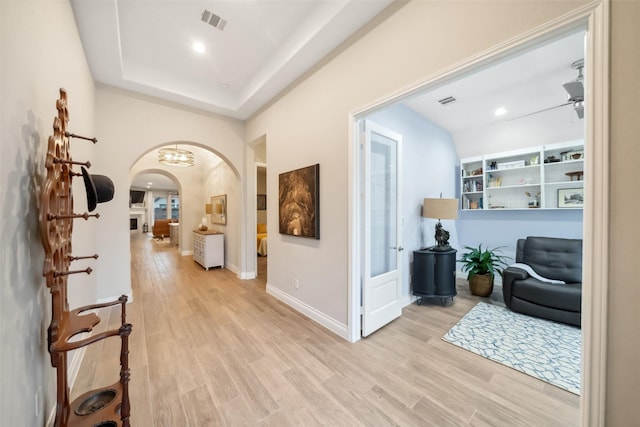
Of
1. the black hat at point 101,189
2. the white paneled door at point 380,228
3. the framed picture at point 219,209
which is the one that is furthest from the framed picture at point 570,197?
the framed picture at point 219,209

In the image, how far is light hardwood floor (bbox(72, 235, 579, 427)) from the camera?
154cm

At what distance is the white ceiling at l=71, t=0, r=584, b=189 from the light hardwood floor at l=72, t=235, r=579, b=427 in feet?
7.57

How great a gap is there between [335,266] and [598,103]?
218cm

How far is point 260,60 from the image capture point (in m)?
3.09

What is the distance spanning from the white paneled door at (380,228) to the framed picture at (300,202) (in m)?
0.61

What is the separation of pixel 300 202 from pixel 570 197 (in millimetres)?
4128

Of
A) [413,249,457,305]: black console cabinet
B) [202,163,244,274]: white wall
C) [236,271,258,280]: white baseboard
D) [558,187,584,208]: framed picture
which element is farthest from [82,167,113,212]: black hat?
[558,187,584,208]: framed picture

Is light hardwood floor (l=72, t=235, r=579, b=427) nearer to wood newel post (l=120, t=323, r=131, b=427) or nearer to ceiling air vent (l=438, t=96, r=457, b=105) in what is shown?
wood newel post (l=120, t=323, r=131, b=427)

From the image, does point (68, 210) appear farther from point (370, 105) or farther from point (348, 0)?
point (348, 0)

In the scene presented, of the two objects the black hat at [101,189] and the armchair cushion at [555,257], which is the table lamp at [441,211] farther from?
the black hat at [101,189]

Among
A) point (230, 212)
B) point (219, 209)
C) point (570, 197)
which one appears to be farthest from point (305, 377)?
point (219, 209)

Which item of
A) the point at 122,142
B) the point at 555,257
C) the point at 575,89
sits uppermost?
the point at 575,89

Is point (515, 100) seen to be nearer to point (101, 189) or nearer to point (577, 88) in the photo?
point (577, 88)

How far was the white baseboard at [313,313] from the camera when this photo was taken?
2.50 meters
